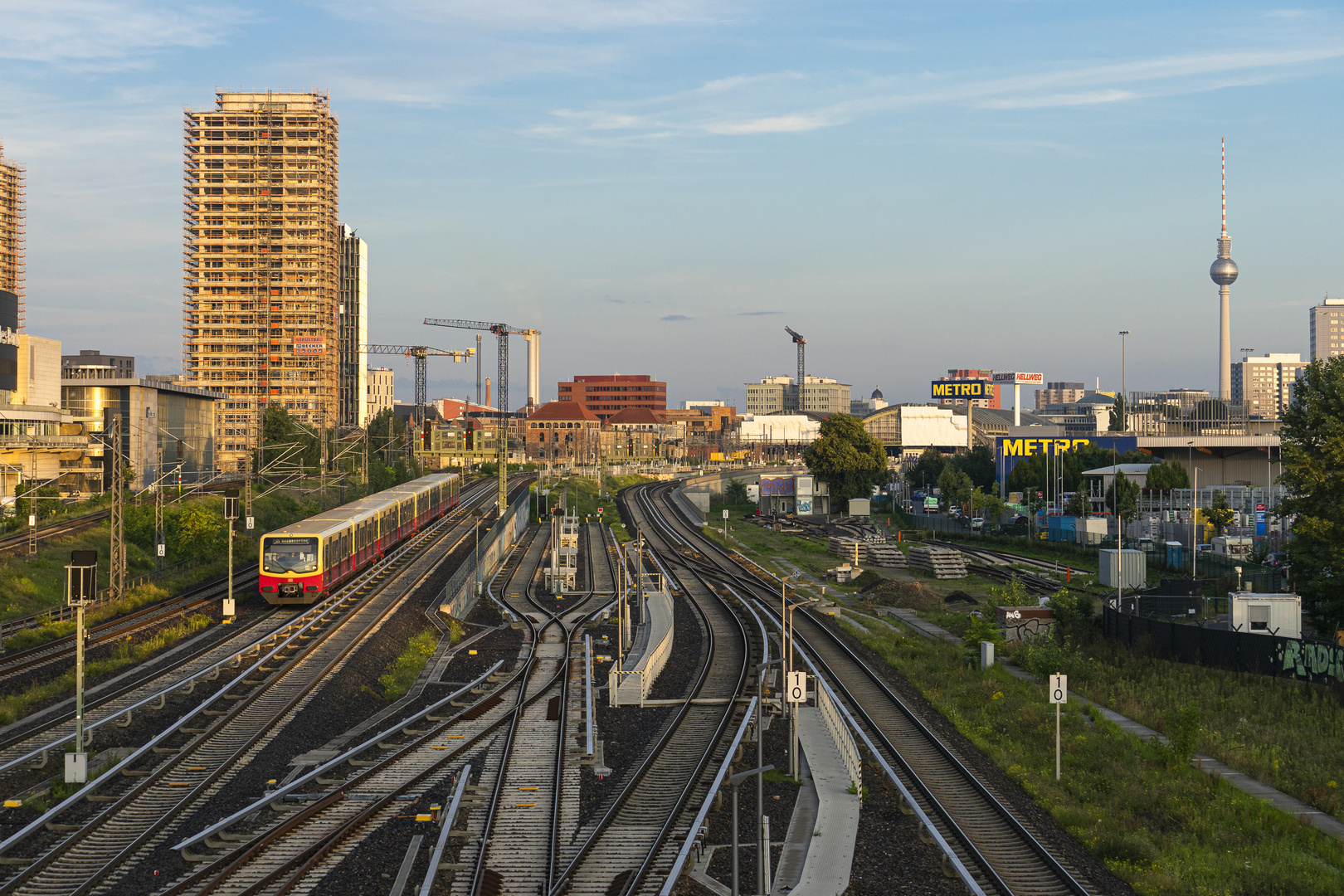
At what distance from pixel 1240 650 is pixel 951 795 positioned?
1615 cm

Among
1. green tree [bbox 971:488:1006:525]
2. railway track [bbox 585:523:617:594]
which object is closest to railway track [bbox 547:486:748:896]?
railway track [bbox 585:523:617:594]

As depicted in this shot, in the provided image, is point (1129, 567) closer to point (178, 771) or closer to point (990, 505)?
point (990, 505)

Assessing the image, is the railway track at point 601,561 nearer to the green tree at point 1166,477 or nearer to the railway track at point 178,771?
the railway track at point 178,771

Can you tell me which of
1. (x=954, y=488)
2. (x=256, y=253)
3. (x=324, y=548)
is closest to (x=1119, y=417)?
(x=954, y=488)

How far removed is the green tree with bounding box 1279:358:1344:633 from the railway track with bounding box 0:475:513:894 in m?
30.2

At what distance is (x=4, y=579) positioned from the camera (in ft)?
146

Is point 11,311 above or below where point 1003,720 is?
above

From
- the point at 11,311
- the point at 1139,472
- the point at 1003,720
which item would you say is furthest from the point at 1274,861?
the point at 11,311

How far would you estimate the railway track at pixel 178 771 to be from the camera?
1589 cm

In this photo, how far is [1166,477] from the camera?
8669 centimetres

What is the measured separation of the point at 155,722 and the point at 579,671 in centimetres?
1175

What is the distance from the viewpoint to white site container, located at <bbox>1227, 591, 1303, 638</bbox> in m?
34.4

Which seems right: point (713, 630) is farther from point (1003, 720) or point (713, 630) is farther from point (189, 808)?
point (189, 808)

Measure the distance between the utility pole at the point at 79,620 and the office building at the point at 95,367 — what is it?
9061cm
